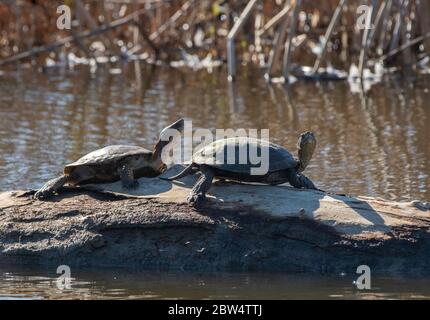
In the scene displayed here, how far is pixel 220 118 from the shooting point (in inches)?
446

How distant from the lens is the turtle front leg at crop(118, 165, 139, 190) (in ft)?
20.2

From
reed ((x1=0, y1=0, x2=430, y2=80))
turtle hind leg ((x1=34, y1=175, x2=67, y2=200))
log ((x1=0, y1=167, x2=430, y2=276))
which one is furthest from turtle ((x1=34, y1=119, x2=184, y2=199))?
reed ((x1=0, y1=0, x2=430, y2=80))

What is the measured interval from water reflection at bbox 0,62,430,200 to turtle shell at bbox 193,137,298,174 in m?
1.89

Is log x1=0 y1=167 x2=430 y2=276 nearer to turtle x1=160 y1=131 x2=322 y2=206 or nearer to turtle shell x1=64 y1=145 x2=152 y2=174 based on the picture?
turtle x1=160 y1=131 x2=322 y2=206

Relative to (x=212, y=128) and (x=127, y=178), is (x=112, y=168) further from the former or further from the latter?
(x=212, y=128)

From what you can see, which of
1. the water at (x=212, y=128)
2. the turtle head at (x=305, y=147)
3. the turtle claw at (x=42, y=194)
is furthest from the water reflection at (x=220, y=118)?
the turtle claw at (x=42, y=194)

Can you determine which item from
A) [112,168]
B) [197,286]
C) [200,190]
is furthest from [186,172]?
[197,286]

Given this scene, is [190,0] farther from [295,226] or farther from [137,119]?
[295,226]

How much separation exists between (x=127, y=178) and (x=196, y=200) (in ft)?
1.72

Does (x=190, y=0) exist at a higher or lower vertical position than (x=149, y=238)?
higher

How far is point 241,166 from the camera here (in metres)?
5.94

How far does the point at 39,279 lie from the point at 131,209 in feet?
2.13

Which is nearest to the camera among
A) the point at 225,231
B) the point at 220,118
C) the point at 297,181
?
the point at 225,231
